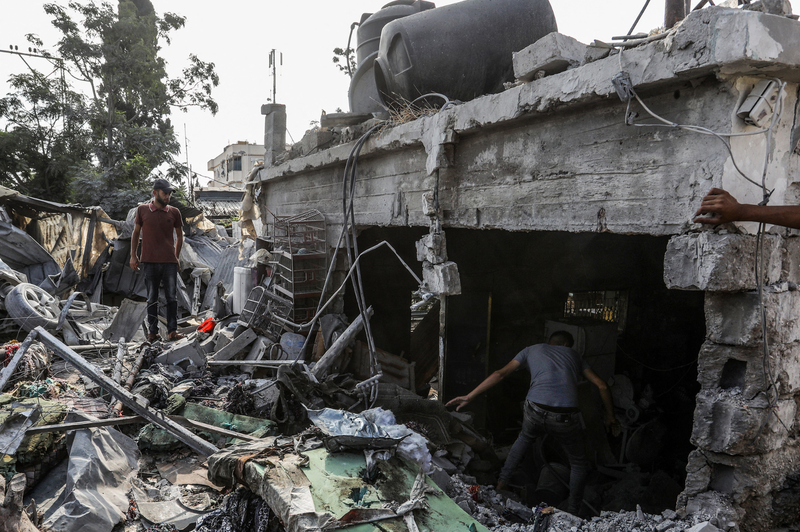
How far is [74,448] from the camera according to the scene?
415cm

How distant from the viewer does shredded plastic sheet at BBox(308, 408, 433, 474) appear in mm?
3527

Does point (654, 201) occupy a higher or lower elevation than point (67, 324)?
higher

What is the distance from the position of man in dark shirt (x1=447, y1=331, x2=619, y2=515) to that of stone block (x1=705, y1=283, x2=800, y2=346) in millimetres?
2035

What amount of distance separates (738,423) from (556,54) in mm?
2561

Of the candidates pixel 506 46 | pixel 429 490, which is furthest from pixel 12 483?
pixel 506 46

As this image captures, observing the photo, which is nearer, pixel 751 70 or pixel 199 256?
pixel 751 70

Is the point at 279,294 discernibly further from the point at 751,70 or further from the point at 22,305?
the point at 751,70

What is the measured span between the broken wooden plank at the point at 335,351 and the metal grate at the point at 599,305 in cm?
346

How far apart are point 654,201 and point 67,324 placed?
8429mm

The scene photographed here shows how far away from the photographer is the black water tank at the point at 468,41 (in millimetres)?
5016

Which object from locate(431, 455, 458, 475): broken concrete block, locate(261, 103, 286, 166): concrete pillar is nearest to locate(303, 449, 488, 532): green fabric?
locate(431, 455, 458, 475): broken concrete block

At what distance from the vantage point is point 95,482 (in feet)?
12.7

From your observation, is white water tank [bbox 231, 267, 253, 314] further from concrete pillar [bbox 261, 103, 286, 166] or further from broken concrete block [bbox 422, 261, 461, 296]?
broken concrete block [bbox 422, 261, 461, 296]

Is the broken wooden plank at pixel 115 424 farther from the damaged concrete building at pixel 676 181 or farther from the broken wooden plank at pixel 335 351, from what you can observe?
the damaged concrete building at pixel 676 181
